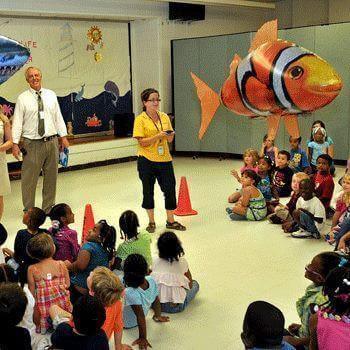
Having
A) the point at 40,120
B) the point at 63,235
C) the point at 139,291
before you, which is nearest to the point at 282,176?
the point at 40,120

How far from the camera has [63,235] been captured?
3576 mm

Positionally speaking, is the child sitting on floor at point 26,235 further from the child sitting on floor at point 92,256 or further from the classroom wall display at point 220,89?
the classroom wall display at point 220,89

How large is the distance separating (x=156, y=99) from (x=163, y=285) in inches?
81.2

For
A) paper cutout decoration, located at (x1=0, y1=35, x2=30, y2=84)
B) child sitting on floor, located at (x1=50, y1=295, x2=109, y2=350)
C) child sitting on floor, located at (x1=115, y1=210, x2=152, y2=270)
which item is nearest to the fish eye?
child sitting on floor, located at (x1=115, y1=210, x2=152, y2=270)

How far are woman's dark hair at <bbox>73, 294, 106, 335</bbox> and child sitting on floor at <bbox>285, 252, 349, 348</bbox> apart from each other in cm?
98

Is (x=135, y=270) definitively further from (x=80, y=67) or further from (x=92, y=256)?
(x=80, y=67)

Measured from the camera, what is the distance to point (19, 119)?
5.38 metres

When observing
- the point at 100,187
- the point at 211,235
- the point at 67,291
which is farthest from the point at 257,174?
the point at 67,291

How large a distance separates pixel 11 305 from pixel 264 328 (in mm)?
986

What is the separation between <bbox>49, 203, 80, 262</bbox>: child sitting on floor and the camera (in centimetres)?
354

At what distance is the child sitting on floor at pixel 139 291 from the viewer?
292 cm

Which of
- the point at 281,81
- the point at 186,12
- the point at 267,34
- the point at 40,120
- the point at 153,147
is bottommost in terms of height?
the point at 153,147

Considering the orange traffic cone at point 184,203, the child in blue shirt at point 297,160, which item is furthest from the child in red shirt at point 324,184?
the orange traffic cone at point 184,203

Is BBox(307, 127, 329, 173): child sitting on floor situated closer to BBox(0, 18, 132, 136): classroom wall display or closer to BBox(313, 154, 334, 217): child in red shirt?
BBox(313, 154, 334, 217): child in red shirt
